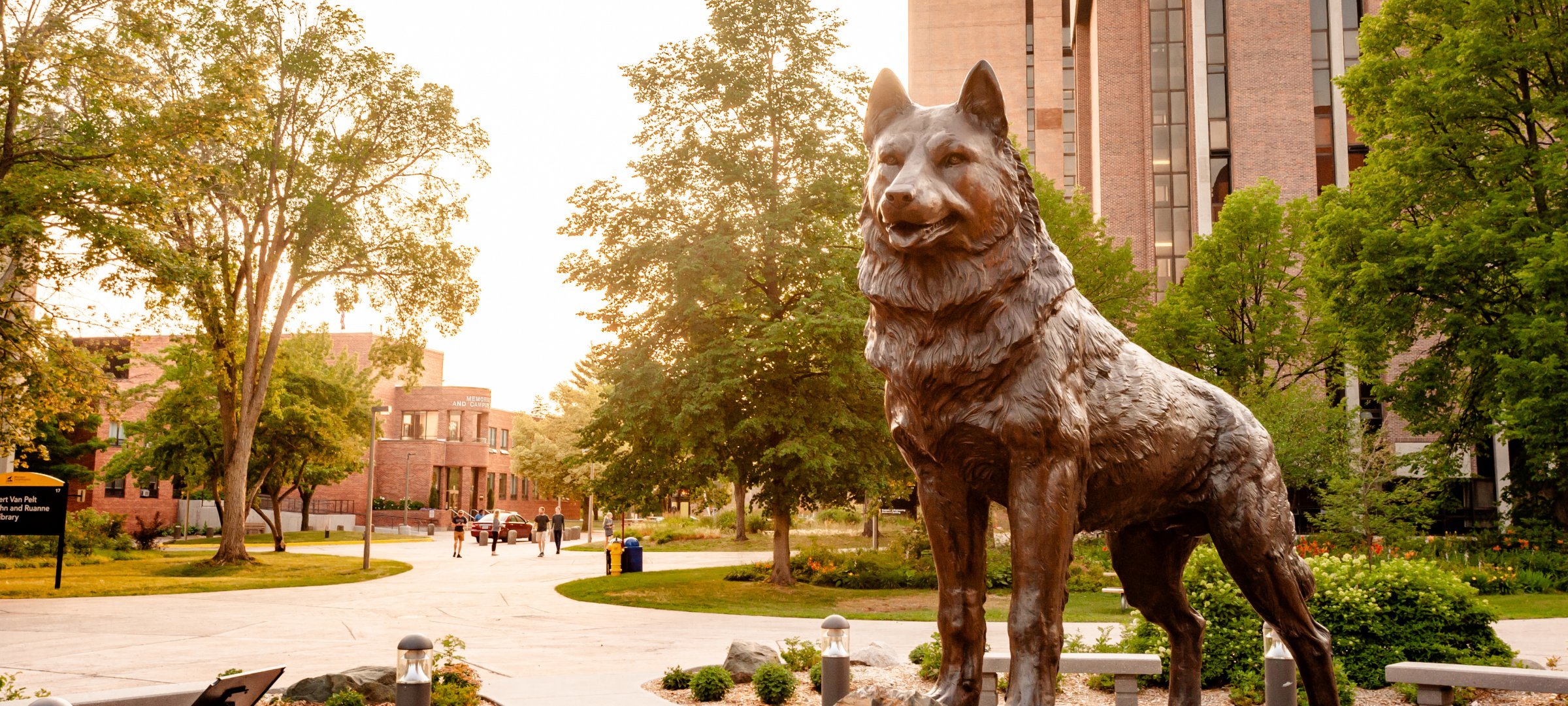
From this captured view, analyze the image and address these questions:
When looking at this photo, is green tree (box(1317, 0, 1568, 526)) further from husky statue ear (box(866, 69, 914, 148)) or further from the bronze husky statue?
husky statue ear (box(866, 69, 914, 148))

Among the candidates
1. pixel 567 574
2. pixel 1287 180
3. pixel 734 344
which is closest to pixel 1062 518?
pixel 734 344

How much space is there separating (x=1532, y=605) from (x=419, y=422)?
59406 mm

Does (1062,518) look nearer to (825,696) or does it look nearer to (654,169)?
(825,696)

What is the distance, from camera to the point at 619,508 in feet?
66.3

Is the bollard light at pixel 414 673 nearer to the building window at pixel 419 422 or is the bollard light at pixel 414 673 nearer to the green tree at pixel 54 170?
the green tree at pixel 54 170

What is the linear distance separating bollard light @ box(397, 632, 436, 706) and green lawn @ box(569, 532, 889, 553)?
27.8 meters

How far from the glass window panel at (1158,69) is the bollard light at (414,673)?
140 feet

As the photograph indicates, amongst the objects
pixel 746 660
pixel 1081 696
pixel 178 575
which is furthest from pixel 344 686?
pixel 178 575

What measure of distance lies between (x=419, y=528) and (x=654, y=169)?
42348mm

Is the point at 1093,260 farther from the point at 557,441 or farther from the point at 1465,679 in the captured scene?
the point at 557,441

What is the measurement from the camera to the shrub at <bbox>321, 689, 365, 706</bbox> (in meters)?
6.83

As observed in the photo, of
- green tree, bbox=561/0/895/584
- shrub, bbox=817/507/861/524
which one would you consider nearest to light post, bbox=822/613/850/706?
green tree, bbox=561/0/895/584

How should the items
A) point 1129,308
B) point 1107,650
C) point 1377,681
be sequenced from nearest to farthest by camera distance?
point 1377,681 → point 1107,650 → point 1129,308

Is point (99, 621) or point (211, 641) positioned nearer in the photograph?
point (211, 641)
